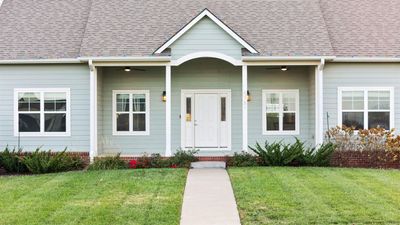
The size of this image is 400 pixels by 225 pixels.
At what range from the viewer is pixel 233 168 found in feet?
51.9

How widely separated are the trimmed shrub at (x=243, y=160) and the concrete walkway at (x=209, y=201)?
1.61 m

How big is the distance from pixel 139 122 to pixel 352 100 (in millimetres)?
7426

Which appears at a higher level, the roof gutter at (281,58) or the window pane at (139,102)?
the roof gutter at (281,58)

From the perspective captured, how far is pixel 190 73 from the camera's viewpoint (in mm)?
19188

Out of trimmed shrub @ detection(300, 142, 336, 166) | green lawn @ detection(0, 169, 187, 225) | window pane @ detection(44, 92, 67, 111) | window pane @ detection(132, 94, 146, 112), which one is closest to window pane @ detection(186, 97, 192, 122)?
window pane @ detection(132, 94, 146, 112)

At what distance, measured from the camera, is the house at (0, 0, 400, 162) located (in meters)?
17.6

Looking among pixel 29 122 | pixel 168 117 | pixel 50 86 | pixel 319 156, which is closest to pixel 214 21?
pixel 168 117

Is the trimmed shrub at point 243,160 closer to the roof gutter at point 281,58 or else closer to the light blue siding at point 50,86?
the roof gutter at point 281,58

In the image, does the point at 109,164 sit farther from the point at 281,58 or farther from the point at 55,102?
the point at 281,58

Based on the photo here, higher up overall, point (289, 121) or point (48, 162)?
point (289, 121)

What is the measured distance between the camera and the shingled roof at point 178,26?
1819 cm

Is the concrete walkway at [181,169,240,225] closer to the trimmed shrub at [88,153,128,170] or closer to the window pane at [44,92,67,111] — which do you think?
the trimmed shrub at [88,153,128,170]

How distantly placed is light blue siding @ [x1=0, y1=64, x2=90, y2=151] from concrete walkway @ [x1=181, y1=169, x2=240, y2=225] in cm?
527

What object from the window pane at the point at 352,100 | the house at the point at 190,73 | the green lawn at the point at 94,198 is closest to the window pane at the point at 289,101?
the house at the point at 190,73
